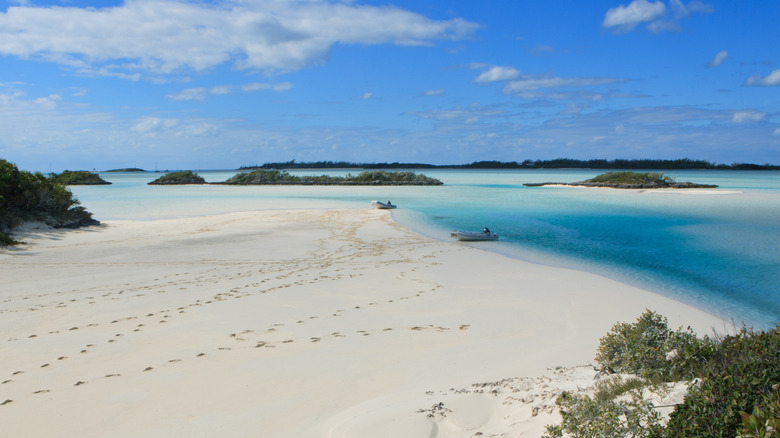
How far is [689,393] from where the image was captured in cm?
336

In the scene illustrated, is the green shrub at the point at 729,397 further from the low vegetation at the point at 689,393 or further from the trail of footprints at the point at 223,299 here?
the trail of footprints at the point at 223,299

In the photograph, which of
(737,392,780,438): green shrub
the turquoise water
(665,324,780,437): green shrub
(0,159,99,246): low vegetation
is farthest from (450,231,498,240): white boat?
(0,159,99,246): low vegetation

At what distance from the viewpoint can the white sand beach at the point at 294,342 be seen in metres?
4.36

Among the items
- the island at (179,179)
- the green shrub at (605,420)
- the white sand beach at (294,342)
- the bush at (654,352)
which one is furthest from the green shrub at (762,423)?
the island at (179,179)

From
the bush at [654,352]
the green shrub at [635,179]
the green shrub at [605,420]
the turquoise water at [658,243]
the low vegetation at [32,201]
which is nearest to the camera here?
the green shrub at [605,420]

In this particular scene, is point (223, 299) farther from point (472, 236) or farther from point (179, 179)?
point (179, 179)

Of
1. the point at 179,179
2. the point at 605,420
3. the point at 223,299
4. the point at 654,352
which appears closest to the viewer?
the point at 605,420

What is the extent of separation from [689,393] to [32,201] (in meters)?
22.2

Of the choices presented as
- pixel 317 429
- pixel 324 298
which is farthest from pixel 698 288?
pixel 317 429

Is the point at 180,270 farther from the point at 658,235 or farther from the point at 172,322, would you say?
the point at 658,235

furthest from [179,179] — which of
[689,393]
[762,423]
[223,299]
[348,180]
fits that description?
[762,423]

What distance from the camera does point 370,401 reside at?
15.4 ft

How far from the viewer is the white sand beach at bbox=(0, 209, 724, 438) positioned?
4359mm

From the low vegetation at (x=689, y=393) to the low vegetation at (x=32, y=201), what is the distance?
19.6 metres
